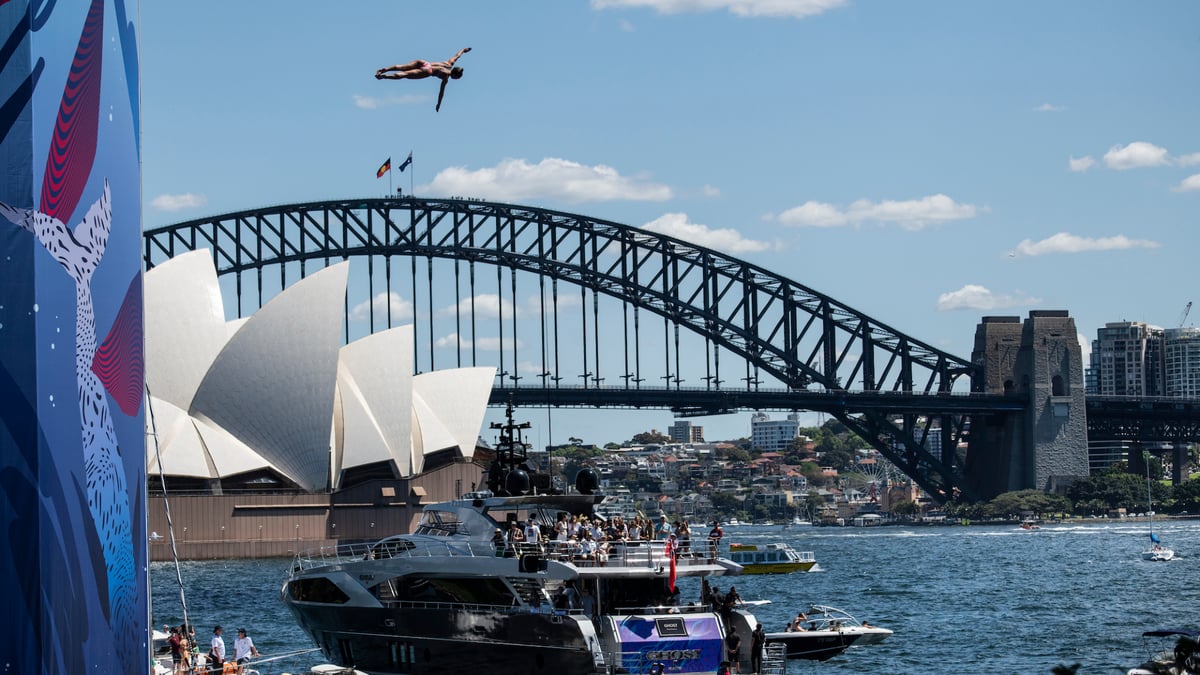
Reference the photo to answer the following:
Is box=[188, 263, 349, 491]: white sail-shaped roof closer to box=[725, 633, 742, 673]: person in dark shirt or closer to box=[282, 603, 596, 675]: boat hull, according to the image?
box=[282, 603, 596, 675]: boat hull

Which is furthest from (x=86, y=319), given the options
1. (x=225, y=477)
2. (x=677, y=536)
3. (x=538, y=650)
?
(x=225, y=477)

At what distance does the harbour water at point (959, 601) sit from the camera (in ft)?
123

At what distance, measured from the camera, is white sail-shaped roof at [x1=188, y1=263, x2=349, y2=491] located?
79562mm

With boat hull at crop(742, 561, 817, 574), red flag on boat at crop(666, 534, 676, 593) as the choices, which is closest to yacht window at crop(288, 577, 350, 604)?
red flag on boat at crop(666, 534, 676, 593)

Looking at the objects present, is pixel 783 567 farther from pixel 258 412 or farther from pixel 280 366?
pixel 258 412

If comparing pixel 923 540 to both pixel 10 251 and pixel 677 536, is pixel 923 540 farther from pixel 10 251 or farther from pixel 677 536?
pixel 10 251

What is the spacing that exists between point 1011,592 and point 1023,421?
2725 inches

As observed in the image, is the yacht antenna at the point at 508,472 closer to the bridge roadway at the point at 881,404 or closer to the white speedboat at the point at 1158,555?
the white speedboat at the point at 1158,555

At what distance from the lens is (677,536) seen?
27.6 metres

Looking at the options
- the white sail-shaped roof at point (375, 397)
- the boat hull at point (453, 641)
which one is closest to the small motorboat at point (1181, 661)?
the boat hull at point (453, 641)

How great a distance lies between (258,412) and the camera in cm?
8056

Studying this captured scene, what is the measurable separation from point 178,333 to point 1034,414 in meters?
65.6

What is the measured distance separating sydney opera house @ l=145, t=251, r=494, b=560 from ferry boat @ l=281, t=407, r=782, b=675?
169ft

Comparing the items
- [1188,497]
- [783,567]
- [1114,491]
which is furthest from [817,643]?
[1188,497]
